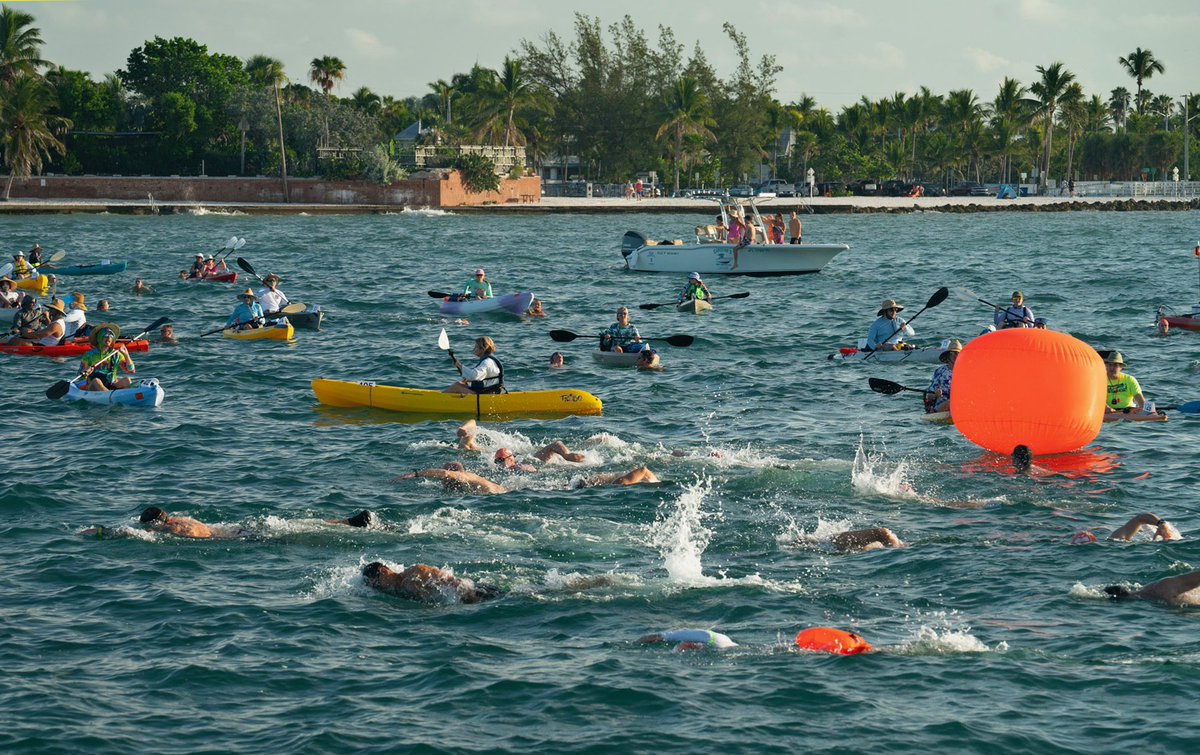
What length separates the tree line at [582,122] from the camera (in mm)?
103312

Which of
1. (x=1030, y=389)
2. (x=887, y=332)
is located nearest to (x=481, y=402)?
(x=1030, y=389)

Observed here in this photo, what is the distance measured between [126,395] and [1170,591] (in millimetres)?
17949

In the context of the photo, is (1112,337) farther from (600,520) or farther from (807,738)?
(807,738)

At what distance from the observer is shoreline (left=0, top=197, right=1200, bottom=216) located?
3711 inches

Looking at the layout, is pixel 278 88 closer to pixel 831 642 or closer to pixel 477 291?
pixel 477 291

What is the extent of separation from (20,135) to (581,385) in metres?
79.7

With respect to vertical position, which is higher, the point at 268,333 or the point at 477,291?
the point at 477,291

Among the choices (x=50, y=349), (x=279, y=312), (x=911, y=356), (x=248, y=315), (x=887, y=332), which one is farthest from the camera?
(x=279, y=312)

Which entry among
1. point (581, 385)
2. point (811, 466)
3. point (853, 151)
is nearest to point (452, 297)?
point (581, 385)

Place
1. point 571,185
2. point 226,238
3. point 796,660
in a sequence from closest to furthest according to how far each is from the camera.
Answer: point 796,660, point 226,238, point 571,185

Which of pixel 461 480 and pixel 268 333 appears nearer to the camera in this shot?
pixel 461 480

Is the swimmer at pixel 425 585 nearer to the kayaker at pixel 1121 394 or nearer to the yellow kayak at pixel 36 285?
the kayaker at pixel 1121 394

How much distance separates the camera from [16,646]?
13484 millimetres

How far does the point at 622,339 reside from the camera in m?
29.4
